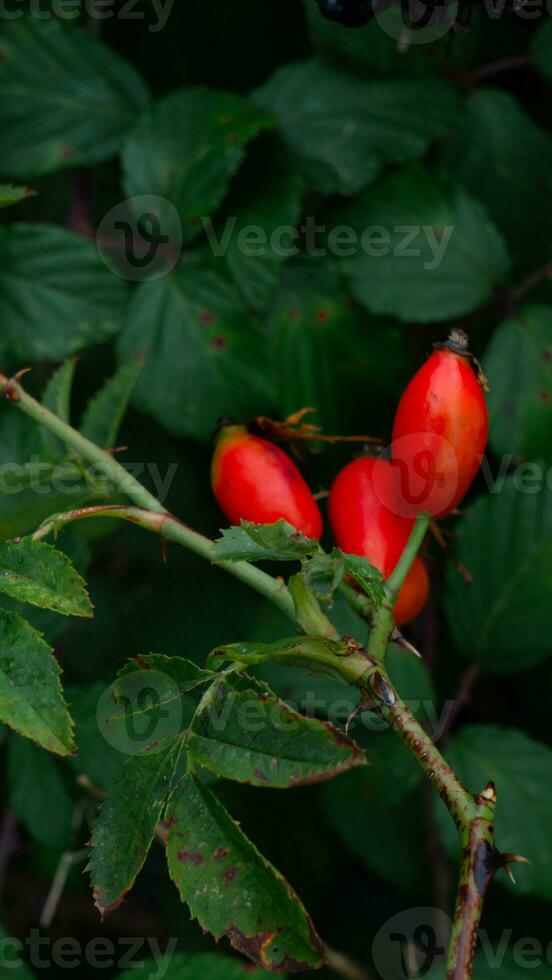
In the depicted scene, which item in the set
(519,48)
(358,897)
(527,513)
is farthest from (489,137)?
(358,897)

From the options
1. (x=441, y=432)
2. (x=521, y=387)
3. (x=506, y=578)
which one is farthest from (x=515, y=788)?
(x=441, y=432)

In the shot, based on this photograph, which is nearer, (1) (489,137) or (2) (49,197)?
(1) (489,137)

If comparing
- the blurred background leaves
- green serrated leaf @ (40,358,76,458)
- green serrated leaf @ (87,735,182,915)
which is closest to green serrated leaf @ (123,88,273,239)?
the blurred background leaves

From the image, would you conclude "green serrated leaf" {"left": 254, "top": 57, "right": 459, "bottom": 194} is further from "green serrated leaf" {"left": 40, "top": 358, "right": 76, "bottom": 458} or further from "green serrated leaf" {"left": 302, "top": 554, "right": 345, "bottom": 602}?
Result: "green serrated leaf" {"left": 302, "top": 554, "right": 345, "bottom": 602}

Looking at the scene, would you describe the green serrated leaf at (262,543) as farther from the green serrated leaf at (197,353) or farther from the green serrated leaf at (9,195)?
the green serrated leaf at (197,353)

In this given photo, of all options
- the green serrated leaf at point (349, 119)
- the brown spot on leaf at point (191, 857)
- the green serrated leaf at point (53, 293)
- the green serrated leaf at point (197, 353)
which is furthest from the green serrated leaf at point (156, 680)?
the green serrated leaf at point (349, 119)

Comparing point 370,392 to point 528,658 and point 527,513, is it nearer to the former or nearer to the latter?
point 527,513

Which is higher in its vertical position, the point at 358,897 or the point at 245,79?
the point at 245,79
